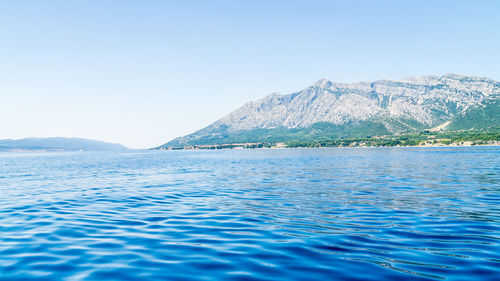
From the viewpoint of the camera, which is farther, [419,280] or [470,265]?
[470,265]

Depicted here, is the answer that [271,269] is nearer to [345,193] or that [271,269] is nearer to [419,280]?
[419,280]

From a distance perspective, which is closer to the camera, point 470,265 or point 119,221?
point 470,265

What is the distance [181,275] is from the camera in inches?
419

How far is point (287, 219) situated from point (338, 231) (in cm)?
411

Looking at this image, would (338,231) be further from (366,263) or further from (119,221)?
(119,221)

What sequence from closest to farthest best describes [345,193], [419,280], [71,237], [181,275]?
[419,280] < [181,275] < [71,237] < [345,193]

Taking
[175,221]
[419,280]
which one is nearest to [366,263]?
[419,280]

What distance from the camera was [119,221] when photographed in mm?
19688

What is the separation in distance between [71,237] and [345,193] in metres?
24.0

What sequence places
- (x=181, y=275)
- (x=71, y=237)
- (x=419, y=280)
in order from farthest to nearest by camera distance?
(x=71, y=237), (x=181, y=275), (x=419, y=280)

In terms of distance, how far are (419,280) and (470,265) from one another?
9.34 ft

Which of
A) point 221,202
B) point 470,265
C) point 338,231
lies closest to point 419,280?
point 470,265

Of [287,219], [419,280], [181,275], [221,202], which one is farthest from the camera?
[221,202]

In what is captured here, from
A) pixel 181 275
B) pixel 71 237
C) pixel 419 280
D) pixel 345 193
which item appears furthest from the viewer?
pixel 345 193
